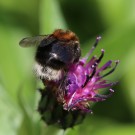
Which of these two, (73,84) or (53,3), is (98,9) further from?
(73,84)

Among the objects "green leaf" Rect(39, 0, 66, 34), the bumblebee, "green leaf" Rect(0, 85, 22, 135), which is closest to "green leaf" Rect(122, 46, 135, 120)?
"green leaf" Rect(39, 0, 66, 34)

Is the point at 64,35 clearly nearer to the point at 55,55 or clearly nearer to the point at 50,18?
the point at 55,55

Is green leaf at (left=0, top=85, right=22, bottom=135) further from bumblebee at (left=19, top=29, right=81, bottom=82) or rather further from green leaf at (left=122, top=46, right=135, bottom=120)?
green leaf at (left=122, top=46, right=135, bottom=120)

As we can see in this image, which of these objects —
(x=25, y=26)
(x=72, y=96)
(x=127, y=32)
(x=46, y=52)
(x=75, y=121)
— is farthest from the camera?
(x=25, y=26)

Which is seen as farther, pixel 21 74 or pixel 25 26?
pixel 25 26

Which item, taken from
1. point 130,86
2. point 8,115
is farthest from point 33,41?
point 130,86

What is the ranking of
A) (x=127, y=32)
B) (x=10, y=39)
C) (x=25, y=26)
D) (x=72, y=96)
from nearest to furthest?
(x=72, y=96)
(x=127, y=32)
(x=10, y=39)
(x=25, y=26)


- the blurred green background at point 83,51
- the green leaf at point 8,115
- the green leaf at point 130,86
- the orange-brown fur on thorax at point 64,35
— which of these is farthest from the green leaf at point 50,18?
the orange-brown fur on thorax at point 64,35

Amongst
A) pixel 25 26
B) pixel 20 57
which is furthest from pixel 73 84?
pixel 25 26
